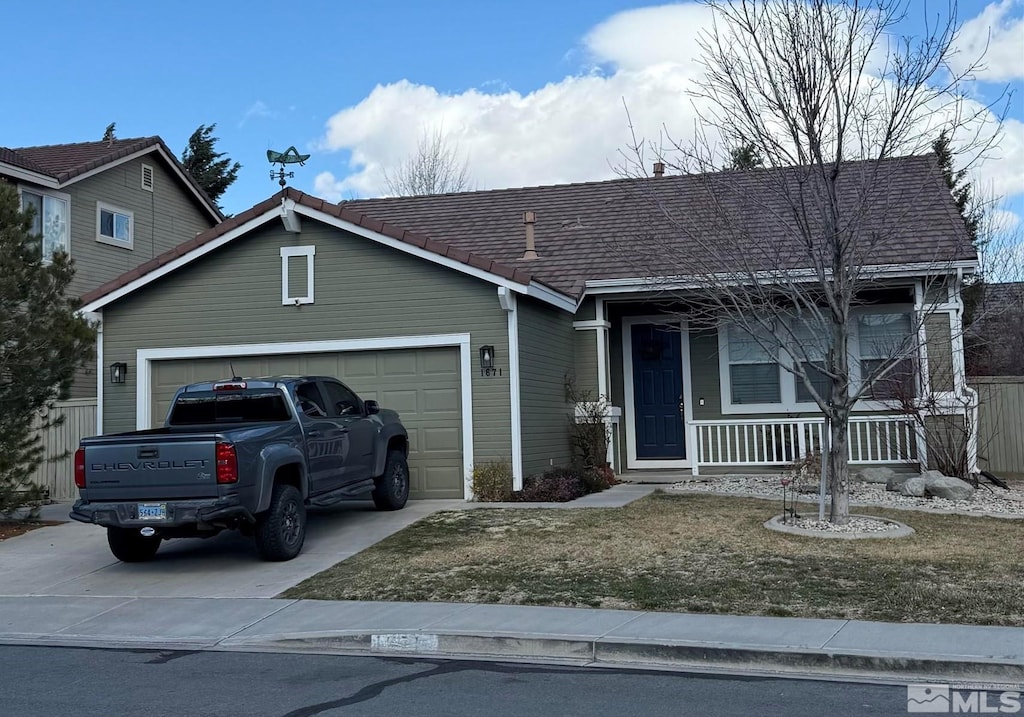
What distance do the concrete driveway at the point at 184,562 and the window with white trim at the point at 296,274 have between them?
10.9 feet

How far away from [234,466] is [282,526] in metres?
1.08

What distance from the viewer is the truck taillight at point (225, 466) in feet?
30.9

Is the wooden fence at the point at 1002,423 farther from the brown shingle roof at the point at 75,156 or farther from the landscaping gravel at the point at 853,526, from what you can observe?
the brown shingle roof at the point at 75,156

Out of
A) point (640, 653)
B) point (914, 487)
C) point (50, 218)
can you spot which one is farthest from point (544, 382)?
point (50, 218)

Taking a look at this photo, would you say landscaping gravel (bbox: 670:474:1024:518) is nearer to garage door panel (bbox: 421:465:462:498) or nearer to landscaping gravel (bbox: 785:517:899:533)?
landscaping gravel (bbox: 785:517:899:533)

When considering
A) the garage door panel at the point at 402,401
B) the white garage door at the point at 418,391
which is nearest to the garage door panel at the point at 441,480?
the white garage door at the point at 418,391

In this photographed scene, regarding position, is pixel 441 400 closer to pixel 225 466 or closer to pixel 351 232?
pixel 351 232

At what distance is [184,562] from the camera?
10.9 m

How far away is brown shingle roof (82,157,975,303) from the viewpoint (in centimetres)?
1195

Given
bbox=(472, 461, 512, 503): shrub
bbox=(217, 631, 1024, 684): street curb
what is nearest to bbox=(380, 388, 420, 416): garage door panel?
bbox=(472, 461, 512, 503): shrub

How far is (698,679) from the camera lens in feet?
21.3

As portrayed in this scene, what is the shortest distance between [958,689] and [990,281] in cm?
2354

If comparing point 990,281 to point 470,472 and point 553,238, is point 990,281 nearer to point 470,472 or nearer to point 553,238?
point 553,238

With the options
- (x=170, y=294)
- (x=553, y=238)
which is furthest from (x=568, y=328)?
(x=170, y=294)
